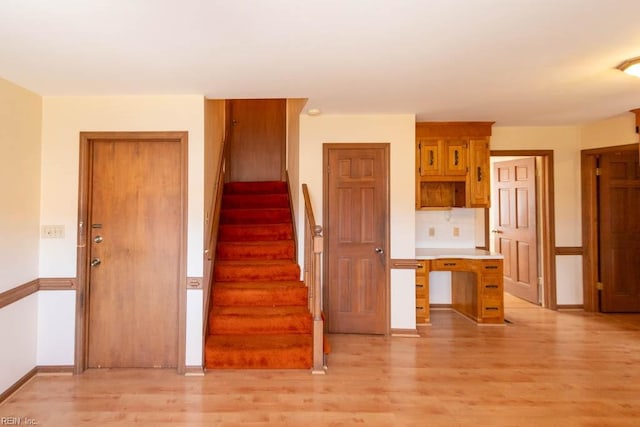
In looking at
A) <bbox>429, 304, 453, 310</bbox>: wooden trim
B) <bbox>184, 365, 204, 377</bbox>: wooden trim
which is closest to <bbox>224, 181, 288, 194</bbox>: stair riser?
<bbox>429, 304, 453, 310</bbox>: wooden trim

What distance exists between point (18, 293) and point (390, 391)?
2869 mm

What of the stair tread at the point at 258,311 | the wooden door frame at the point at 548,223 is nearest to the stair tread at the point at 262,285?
the stair tread at the point at 258,311

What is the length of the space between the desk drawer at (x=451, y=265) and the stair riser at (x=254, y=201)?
1.92m

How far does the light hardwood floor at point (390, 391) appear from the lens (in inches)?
94.9

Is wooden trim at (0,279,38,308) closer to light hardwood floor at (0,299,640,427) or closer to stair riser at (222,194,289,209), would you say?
light hardwood floor at (0,299,640,427)

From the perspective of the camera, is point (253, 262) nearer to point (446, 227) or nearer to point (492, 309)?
point (446, 227)

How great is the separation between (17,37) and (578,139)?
562cm

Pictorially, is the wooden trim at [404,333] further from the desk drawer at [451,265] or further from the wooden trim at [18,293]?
the wooden trim at [18,293]

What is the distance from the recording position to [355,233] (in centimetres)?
402

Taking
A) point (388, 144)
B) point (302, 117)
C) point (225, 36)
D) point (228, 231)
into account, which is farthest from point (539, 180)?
point (225, 36)

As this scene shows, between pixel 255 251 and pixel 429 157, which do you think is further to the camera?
pixel 429 157

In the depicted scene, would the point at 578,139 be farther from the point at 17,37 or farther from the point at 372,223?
the point at 17,37

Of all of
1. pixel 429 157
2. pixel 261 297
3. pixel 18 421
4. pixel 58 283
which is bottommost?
pixel 18 421

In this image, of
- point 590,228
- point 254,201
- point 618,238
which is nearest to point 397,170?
point 254,201
